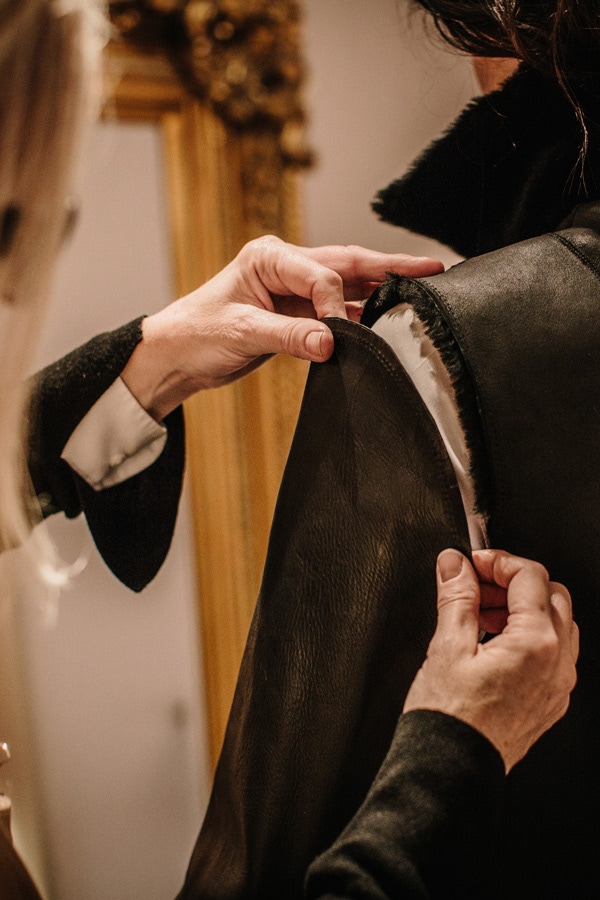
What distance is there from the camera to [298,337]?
46 centimetres

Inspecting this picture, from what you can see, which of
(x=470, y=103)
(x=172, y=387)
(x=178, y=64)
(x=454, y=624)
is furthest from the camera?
(x=178, y=64)

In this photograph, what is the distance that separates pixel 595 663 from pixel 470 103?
1.13 ft

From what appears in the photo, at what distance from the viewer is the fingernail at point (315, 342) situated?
1.41ft

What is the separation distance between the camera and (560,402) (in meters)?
0.37

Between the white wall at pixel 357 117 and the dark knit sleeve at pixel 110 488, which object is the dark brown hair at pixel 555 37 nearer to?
the dark knit sleeve at pixel 110 488

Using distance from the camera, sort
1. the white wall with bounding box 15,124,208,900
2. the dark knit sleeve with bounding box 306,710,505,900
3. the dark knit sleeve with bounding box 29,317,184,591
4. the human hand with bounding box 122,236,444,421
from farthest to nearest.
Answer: the white wall with bounding box 15,124,208,900 < the dark knit sleeve with bounding box 29,317,184,591 < the human hand with bounding box 122,236,444,421 < the dark knit sleeve with bounding box 306,710,505,900

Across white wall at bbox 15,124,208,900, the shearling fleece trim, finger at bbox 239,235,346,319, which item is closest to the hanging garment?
the shearling fleece trim

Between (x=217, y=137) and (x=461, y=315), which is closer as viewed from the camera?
(x=461, y=315)

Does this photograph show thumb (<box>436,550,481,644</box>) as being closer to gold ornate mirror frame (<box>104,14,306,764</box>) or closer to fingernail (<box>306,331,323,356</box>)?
fingernail (<box>306,331,323,356</box>)

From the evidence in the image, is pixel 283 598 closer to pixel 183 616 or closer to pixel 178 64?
pixel 183 616

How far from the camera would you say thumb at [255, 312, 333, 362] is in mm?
430

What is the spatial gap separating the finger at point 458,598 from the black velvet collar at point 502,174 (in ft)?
0.73

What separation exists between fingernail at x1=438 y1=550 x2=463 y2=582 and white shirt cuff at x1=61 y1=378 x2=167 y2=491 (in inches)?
14.8

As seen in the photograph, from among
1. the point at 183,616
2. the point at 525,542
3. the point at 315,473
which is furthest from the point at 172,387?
the point at 183,616
